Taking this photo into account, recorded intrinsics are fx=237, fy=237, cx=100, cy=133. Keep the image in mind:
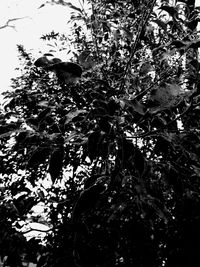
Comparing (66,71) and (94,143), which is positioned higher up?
(66,71)

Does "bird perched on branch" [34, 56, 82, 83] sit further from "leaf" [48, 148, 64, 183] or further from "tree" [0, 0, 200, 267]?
"leaf" [48, 148, 64, 183]

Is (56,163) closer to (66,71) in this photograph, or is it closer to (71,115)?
(71,115)

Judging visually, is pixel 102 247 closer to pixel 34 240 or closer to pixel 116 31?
pixel 34 240

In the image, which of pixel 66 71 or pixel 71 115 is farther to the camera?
pixel 71 115

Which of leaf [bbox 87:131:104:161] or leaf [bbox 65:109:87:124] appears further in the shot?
leaf [bbox 65:109:87:124]

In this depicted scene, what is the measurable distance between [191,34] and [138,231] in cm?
208

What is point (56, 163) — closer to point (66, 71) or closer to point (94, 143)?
point (94, 143)

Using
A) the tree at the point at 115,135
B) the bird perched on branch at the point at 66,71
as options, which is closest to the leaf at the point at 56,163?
the tree at the point at 115,135

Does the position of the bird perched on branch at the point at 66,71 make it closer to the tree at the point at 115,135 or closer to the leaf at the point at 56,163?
the tree at the point at 115,135

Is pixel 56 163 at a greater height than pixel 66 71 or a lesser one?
lesser

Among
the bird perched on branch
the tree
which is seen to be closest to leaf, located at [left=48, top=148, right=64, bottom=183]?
the tree

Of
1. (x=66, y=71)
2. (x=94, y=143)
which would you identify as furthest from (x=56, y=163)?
(x=66, y=71)

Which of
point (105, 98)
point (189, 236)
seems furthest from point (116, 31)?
point (189, 236)

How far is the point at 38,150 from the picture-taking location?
2.64ft
